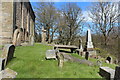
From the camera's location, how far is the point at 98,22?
2305cm

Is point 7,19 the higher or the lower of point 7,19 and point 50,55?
the higher

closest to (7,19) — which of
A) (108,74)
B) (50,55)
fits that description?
(50,55)

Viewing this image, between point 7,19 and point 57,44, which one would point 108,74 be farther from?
point 57,44

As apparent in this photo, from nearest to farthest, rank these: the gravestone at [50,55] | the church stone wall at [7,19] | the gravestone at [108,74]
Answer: the gravestone at [108,74], the gravestone at [50,55], the church stone wall at [7,19]

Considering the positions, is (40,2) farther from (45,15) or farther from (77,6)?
(77,6)

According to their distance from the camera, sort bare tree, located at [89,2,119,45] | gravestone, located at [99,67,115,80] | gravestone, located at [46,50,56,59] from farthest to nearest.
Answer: bare tree, located at [89,2,119,45] → gravestone, located at [46,50,56,59] → gravestone, located at [99,67,115,80]

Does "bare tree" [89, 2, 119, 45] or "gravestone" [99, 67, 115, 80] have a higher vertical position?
"bare tree" [89, 2, 119, 45]

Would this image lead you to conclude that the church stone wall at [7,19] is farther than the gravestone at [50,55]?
Yes

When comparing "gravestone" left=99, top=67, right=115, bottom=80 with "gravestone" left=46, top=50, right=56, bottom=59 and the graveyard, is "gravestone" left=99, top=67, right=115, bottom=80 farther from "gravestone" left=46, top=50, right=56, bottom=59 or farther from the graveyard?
"gravestone" left=46, top=50, right=56, bottom=59

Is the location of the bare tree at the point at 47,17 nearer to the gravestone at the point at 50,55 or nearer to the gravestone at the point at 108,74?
the gravestone at the point at 50,55

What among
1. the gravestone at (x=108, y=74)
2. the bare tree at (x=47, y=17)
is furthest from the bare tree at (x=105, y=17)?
the gravestone at (x=108, y=74)

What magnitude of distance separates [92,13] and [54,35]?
32.0ft

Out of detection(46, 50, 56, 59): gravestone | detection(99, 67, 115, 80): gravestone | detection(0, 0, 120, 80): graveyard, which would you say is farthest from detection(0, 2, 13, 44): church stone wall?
detection(99, 67, 115, 80): gravestone

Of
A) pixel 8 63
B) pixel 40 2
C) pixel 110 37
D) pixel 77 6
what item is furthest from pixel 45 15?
pixel 8 63
